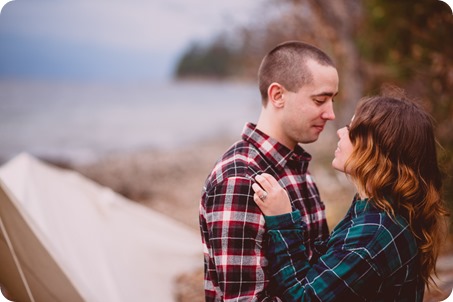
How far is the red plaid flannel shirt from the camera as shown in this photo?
1554 mm

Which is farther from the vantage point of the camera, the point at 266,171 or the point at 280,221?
the point at 266,171

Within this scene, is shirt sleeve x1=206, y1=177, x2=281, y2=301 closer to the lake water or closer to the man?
the man

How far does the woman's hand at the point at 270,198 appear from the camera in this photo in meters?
1.57

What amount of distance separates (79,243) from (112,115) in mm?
14544

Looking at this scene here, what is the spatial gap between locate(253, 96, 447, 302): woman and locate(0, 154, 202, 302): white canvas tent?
1.48 m

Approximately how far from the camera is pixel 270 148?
1.80m

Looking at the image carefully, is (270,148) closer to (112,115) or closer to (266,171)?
(266,171)

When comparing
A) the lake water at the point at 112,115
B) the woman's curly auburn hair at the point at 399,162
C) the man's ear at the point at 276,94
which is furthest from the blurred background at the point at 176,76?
the man's ear at the point at 276,94

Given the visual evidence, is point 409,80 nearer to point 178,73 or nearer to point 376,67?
point 376,67

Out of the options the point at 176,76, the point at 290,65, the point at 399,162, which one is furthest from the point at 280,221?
the point at 176,76

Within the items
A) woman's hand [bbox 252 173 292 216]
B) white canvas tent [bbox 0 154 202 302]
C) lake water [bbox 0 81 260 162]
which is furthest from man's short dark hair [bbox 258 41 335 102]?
lake water [bbox 0 81 260 162]

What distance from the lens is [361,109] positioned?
173cm

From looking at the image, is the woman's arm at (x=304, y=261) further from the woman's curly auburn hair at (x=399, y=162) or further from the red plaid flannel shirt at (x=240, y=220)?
the woman's curly auburn hair at (x=399, y=162)

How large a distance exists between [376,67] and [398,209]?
4.07 metres
